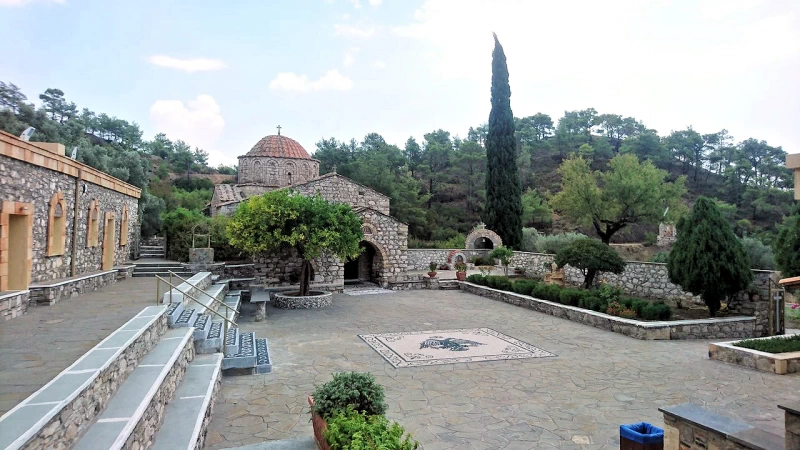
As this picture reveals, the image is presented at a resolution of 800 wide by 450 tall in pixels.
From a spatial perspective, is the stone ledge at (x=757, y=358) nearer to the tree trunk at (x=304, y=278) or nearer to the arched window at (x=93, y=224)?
the tree trunk at (x=304, y=278)

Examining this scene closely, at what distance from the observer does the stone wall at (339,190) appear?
914 inches

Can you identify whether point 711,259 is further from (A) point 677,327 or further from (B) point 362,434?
(B) point 362,434

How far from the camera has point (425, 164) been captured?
4856cm

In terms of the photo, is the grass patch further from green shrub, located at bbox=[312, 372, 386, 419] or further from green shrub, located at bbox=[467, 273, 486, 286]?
green shrub, located at bbox=[467, 273, 486, 286]

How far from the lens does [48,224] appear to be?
28.2 ft

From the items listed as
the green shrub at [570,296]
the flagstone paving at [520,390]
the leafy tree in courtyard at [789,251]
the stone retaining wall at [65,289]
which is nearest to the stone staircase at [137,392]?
the flagstone paving at [520,390]

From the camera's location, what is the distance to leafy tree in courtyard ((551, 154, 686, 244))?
2388 centimetres

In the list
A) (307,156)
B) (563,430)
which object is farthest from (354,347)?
(307,156)

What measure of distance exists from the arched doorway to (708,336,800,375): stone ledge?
1400 centimetres

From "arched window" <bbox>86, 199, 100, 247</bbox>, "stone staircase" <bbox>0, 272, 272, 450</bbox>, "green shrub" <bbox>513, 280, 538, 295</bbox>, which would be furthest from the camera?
"green shrub" <bbox>513, 280, 538, 295</bbox>

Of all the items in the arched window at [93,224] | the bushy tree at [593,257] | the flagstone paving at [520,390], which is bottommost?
the flagstone paving at [520,390]

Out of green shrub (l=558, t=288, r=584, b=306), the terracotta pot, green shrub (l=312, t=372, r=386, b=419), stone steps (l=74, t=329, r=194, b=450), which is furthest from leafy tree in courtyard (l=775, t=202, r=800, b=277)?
stone steps (l=74, t=329, r=194, b=450)

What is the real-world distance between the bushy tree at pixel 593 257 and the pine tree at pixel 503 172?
12.9m

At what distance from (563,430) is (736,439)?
6.88 ft
